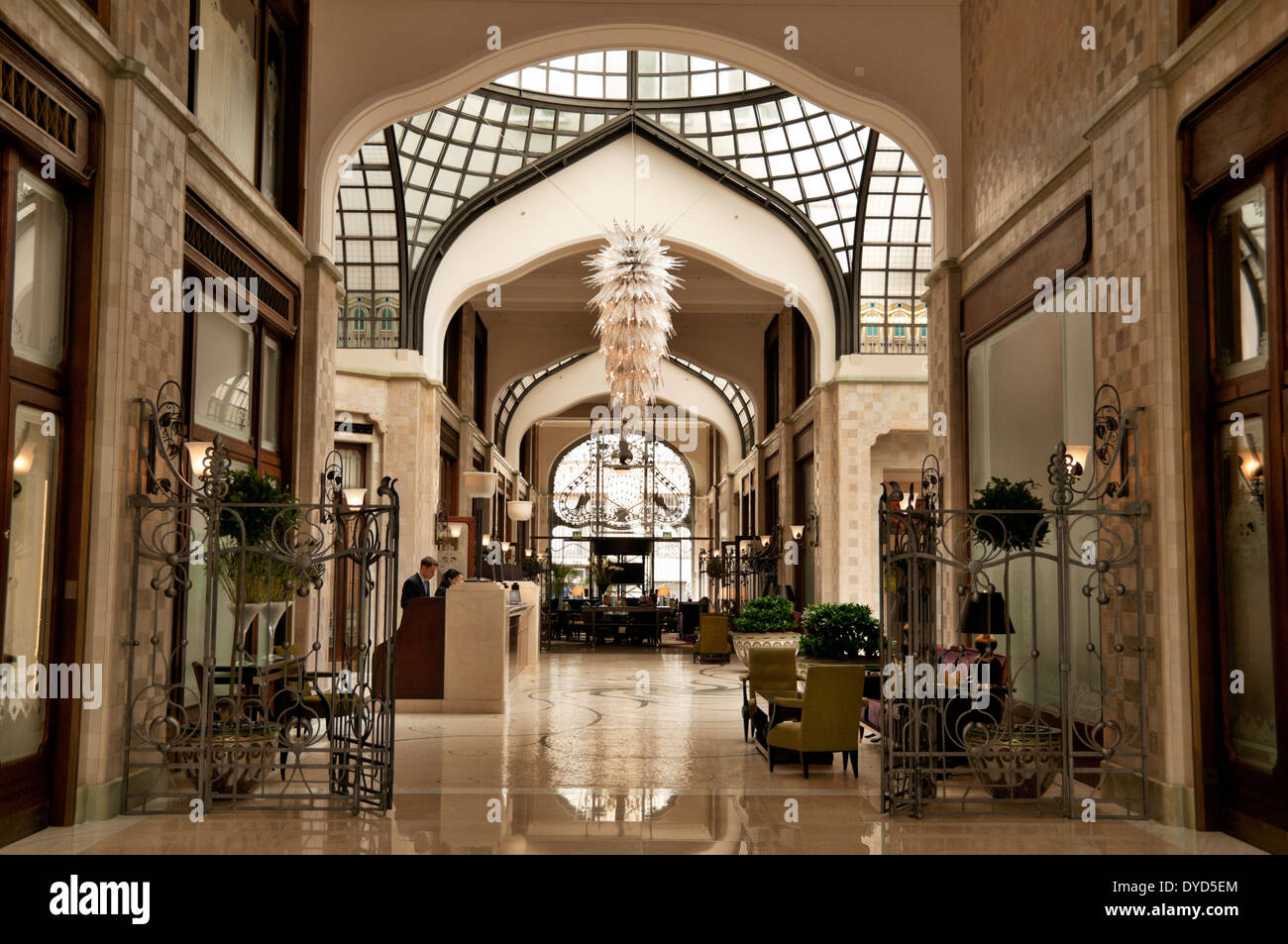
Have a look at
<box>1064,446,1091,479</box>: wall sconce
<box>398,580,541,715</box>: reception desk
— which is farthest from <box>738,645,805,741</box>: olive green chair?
<box>1064,446,1091,479</box>: wall sconce

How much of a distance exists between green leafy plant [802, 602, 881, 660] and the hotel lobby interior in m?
0.03

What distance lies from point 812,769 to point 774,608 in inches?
256

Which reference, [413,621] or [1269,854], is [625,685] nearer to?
[413,621]

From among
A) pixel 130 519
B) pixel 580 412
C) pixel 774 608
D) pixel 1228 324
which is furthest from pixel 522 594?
pixel 580 412

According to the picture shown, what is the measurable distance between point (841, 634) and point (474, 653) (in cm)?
369

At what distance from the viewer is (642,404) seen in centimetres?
1345

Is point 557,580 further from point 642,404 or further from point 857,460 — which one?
point 642,404

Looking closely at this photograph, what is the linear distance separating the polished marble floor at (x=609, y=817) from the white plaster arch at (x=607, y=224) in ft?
28.4

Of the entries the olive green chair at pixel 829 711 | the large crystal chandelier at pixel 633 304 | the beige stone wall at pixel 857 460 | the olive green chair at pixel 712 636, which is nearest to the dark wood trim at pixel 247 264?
the large crystal chandelier at pixel 633 304

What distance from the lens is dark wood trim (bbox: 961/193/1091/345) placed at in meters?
6.92

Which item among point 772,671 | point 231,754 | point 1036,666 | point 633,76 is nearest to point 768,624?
point 772,671

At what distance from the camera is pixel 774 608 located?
46.2 feet

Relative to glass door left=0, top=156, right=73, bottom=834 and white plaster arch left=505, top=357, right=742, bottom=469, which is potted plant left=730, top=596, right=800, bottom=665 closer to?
glass door left=0, top=156, right=73, bottom=834

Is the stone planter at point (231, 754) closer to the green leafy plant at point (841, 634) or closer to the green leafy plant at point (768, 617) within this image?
the green leafy plant at point (841, 634)
